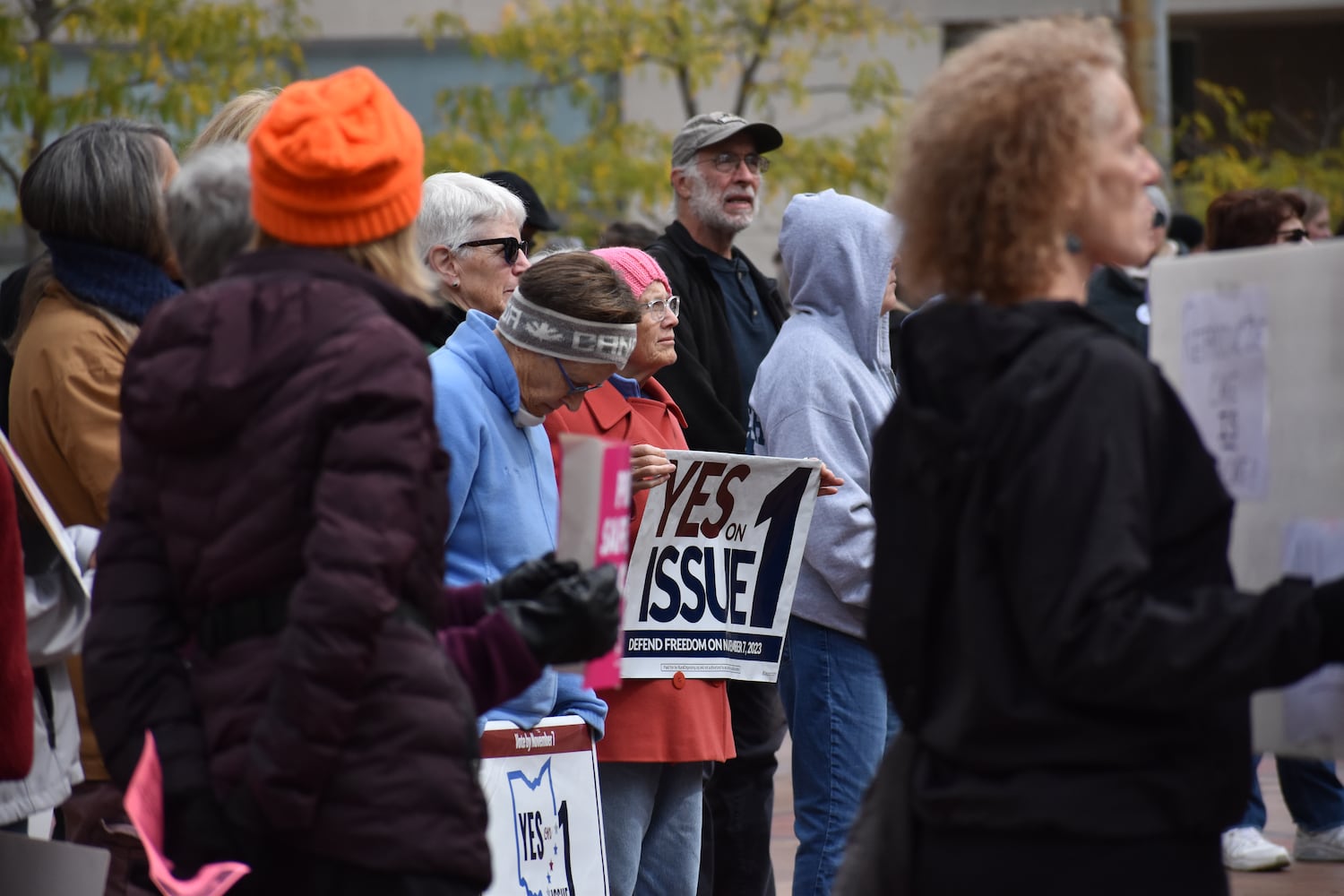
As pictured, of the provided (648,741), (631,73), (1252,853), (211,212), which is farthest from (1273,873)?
(631,73)

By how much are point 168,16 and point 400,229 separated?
452 inches

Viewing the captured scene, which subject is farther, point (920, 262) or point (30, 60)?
point (30, 60)

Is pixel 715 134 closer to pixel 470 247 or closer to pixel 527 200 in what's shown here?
pixel 527 200

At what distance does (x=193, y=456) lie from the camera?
9.00 ft

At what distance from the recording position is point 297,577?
Result: 2.70 meters

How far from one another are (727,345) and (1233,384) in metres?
3.78

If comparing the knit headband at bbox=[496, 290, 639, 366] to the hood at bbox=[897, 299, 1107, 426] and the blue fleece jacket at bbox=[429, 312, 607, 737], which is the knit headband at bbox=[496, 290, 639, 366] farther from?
the hood at bbox=[897, 299, 1107, 426]

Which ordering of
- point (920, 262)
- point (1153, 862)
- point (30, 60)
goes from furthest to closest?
point (30, 60) < point (920, 262) < point (1153, 862)

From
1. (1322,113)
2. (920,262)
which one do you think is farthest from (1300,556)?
(1322,113)

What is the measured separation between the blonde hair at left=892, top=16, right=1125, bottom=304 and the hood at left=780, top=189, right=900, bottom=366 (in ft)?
9.69

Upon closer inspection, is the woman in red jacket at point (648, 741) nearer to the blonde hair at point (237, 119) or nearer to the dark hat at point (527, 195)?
the blonde hair at point (237, 119)

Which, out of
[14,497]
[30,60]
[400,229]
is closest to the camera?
[400,229]

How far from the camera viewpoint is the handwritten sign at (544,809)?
428cm

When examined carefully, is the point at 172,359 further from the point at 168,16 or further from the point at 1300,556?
the point at 168,16
